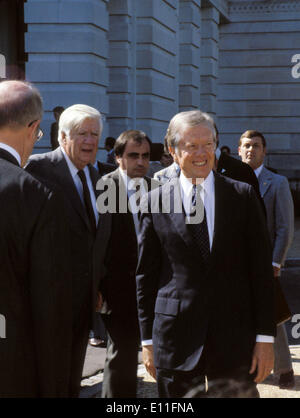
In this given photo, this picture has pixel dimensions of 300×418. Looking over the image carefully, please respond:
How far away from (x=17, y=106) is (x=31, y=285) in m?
0.66

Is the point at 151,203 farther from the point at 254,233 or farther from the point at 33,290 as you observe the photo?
the point at 33,290

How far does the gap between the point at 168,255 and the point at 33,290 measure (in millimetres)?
949

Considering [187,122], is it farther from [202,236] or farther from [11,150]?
[11,150]

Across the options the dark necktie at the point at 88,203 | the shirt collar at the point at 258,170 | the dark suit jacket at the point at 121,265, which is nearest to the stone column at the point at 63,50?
the shirt collar at the point at 258,170

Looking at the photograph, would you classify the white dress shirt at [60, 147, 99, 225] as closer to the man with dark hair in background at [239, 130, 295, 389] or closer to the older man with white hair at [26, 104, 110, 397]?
the older man with white hair at [26, 104, 110, 397]

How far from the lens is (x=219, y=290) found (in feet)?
10.9

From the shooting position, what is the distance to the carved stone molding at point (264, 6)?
953 inches

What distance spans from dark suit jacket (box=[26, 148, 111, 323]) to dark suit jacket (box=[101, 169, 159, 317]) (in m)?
0.22

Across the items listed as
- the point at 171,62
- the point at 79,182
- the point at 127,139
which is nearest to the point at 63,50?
the point at 171,62

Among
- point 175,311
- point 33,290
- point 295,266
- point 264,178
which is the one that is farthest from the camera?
point 295,266

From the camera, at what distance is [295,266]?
1221 cm

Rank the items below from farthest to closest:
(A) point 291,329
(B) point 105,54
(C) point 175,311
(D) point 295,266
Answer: (B) point 105,54
(D) point 295,266
(A) point 291,329
(C) point 175,311
